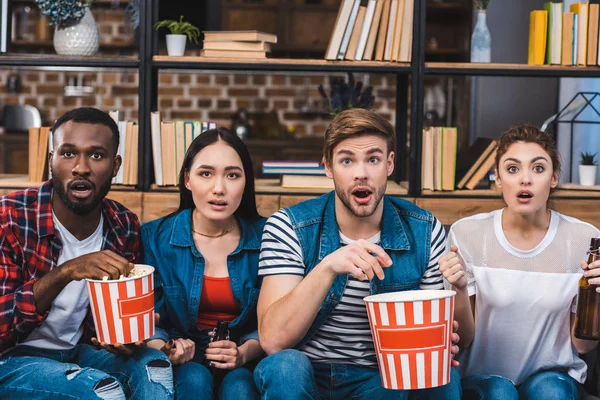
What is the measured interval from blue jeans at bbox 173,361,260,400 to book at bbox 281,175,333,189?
109 cm

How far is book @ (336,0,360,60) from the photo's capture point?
9.33ft

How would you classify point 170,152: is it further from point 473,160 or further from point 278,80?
point 278,80

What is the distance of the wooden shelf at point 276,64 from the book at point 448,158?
280 millimetres

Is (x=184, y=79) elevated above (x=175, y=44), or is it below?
above

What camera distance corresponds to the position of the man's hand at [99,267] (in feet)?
5.68

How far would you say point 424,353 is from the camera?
1.55m

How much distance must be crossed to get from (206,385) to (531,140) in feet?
3.41

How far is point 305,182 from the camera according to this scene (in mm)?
2904

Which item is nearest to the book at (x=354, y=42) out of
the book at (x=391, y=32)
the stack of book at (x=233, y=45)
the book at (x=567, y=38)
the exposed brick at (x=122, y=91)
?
the book at (x=391, y=32)

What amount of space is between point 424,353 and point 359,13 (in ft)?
5.36

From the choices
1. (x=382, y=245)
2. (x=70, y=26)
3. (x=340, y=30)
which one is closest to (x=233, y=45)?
(x=340, y=30)

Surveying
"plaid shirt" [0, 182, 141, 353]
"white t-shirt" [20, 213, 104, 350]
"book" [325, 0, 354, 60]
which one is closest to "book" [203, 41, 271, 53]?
"book" [325, 0, 354, 60]

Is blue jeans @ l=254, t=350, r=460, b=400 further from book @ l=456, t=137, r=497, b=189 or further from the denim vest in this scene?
book @ l=456, t=137, r=497, b=189

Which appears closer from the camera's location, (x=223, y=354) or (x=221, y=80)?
(x=223, y=354)
